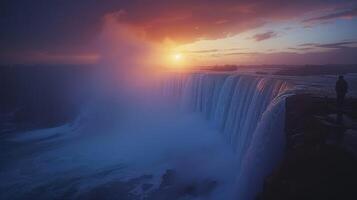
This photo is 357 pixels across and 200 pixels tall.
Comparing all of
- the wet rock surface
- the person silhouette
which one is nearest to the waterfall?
the wet rock surface

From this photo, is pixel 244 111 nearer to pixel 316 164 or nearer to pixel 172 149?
pixel 172 149

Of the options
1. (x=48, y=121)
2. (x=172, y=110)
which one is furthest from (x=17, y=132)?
(x=172, y=110)

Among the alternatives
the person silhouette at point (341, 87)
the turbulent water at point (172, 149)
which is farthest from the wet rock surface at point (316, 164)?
the turbulent water at point (172, 149)

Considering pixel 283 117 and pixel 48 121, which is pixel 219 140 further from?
pixel 48 121

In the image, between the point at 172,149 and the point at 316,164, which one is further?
the point at 172,149

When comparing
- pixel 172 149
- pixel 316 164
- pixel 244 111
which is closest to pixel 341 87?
pixel 316 164

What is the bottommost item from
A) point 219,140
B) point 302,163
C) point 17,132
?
point 17,132
